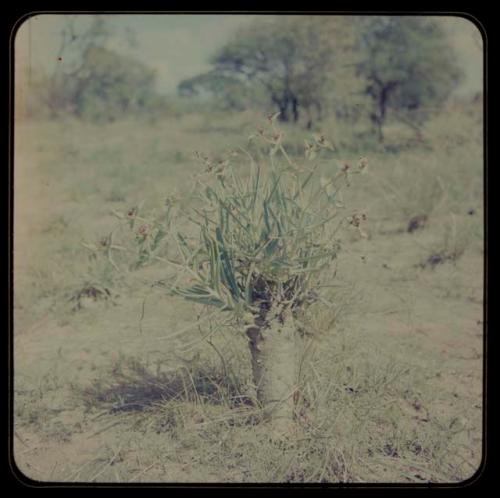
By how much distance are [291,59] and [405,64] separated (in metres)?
1.12

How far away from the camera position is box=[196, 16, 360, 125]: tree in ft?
22.5

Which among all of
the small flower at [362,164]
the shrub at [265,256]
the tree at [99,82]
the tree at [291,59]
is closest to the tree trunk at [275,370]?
the shrub at [265,256]

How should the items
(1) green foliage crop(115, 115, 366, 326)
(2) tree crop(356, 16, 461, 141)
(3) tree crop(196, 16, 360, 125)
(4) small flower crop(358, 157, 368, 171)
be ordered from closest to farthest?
(4) small flower crop(358, 157, 368, 171) → (1) green foliage crop(115, 115, 366, 326) → (2) tree crop(356, 16, 461, 141) → (3) tree crop(196, 16, 360, 125)

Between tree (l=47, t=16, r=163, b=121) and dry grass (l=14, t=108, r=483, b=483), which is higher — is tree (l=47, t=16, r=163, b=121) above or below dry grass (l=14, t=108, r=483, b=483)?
above

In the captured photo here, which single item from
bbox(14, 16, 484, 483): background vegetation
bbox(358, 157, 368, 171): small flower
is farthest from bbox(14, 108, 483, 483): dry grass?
bbox(358, 157, 368, 171): small flower

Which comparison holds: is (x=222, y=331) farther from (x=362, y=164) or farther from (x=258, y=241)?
(x=362, y=164)

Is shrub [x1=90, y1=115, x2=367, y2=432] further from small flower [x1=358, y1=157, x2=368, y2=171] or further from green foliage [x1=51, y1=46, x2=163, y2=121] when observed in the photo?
green foliage [x1=51, y1=46, x2=163, y2=121]

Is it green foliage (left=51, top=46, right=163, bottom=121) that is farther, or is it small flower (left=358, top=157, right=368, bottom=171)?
green foliage (left=51, top=46, right=163, bottom=121)

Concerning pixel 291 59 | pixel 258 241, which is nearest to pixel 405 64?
pixel 291 59

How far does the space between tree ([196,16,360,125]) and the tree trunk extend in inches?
197

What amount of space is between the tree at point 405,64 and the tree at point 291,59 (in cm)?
25

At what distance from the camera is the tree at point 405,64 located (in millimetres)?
6734

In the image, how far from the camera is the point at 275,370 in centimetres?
183

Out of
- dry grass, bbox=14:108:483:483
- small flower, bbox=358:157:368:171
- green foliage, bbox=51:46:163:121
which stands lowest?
dry grass, bbox=14:108:483:483
